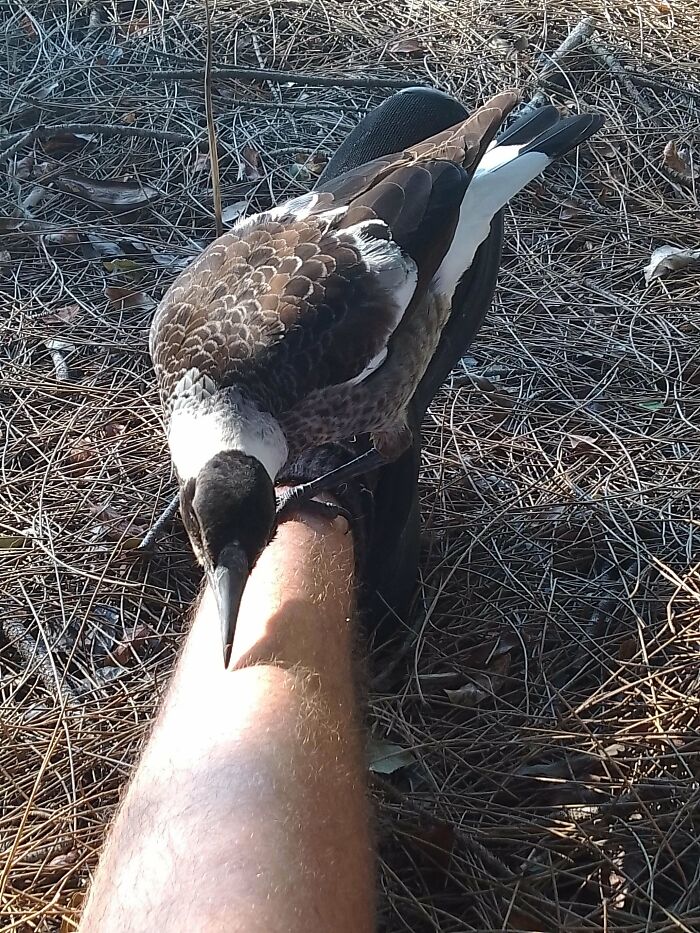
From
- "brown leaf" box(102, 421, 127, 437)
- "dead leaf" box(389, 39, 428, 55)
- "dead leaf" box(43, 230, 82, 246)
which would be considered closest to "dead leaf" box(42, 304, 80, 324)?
"dead leaf" box(43, 230, 82, 246)

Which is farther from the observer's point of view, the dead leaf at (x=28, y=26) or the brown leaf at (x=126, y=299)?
the dead leaf at (x=28, y=26)

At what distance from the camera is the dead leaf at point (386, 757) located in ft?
7.59

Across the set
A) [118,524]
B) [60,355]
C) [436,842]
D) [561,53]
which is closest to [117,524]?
[118,524]

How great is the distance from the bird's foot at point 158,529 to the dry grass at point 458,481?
0.06 m

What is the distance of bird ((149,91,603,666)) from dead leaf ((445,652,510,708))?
0.66m

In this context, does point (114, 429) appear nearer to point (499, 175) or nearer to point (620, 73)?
point (499, 175)

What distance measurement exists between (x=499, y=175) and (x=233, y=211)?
1.41 meters

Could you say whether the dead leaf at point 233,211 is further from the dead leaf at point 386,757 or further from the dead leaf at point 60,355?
the dead leaf at point 386,757

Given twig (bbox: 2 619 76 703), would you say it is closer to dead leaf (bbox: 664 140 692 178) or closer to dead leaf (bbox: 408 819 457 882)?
dead leaf (bbox: 408 819 457 882)

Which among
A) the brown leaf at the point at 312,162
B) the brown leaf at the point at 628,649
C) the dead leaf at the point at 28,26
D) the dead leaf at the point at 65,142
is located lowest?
the brown leaf at the point at 628,649

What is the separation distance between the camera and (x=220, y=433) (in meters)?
2.33

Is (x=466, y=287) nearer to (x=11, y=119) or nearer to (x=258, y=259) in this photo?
(x=258, y=259)

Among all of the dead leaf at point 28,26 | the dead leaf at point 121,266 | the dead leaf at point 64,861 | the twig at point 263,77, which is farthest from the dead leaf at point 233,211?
the dead leaf at point 64,861

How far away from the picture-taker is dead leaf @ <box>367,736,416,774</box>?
7.59 feet
